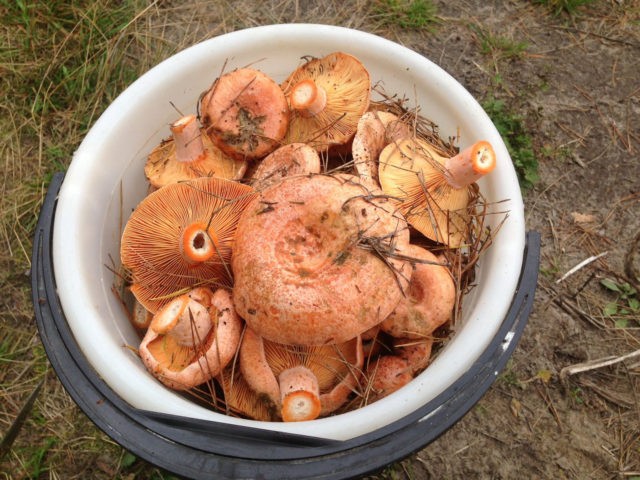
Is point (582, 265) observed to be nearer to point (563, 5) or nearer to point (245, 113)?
Result: point (563, 5)

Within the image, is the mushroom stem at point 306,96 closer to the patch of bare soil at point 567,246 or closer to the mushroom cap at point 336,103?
the mushroom cap at point 336,103

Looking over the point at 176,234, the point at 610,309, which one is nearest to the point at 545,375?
the point at 610,309

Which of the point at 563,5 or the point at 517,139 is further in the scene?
the point at 563,5

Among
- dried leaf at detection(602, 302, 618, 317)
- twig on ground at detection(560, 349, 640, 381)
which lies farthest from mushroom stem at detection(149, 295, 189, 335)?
dried leaf at detection(602, 302, 618, 317)

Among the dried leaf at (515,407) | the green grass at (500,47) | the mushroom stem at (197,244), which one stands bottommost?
the dried leaf at (515,407)

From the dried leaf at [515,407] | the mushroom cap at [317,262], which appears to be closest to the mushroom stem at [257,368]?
the mushroom cap at [317,262]

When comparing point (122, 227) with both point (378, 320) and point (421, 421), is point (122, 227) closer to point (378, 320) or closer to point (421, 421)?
point (378, 320)

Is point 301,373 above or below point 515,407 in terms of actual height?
above
